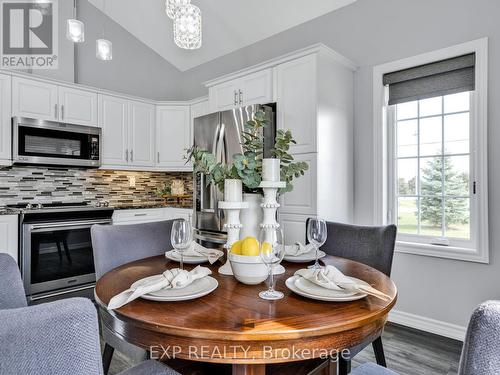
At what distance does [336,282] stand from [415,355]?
62.2 inches

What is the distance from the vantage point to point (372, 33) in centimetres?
276

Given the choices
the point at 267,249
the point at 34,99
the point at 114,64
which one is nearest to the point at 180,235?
the point at 267,249

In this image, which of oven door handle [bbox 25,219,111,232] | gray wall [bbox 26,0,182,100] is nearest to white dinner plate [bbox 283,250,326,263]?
oven door handle [bbox 25,219,111,232]

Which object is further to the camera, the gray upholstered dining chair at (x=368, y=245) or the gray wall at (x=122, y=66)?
the gray wall at (x=122, y=66)

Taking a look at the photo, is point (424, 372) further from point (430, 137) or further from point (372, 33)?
point (372, 33)

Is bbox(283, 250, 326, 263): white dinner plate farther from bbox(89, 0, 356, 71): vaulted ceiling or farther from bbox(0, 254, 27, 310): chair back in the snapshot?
bbox(89, 0, 356, 71): vaulted ceiling

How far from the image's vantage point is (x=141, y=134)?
4062mm

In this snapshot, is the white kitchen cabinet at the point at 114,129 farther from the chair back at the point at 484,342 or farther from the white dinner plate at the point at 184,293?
the chair back at the point at 484,342

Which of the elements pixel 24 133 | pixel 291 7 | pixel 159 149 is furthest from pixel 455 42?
pixel 24 133

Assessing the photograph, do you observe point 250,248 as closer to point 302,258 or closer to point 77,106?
point 302,258

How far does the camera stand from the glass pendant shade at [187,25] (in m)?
1.67

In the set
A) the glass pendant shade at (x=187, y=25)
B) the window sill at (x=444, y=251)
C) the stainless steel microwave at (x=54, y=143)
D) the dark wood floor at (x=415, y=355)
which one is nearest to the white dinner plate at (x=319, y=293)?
the dark wood floor at (x=415, y=355)

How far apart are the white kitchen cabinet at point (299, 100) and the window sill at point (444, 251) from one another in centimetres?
112

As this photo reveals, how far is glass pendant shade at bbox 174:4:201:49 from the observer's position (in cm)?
167
